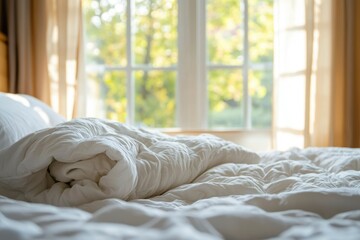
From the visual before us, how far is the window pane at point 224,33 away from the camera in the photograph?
284 cm

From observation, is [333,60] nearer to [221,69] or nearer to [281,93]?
[281,93]

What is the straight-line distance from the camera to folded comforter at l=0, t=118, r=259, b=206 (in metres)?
0.97

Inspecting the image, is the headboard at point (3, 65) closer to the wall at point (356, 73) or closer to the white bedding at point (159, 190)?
the white bedding at point (159, 190)

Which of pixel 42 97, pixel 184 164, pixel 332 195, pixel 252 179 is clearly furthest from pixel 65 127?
pixel 42 97

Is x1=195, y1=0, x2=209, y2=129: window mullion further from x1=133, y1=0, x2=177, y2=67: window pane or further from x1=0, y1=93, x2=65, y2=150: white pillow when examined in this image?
x1=0, y1=93, x2=65, y2=150: white pillow

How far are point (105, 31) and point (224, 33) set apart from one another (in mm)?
783

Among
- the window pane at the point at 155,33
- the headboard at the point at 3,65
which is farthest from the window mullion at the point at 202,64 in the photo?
the headboard at the point at 3,65

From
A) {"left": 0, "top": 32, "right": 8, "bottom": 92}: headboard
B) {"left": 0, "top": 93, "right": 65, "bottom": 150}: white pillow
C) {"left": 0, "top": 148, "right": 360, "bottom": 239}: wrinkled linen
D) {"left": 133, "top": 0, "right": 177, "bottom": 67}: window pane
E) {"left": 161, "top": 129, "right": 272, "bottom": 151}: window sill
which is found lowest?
{"left": 161, "top": 129, "right": 272, "bottom": 151}: window sill

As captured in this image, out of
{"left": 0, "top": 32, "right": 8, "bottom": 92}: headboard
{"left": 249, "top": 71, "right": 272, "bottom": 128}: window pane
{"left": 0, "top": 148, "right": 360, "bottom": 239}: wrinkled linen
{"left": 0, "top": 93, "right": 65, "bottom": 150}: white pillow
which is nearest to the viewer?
{"left": 0, "top": 148, "right": 360, "bottom": 239}: wrinkled linen

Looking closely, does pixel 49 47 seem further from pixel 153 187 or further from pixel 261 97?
pixel 153 187

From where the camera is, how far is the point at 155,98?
9.71 feet

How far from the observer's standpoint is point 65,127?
108cm

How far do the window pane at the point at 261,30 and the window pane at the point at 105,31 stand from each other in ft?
2.74

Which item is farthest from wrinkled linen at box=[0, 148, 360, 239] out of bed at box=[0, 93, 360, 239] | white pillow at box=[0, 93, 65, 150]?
white pillow at box=[0, 93, 65, 150]
